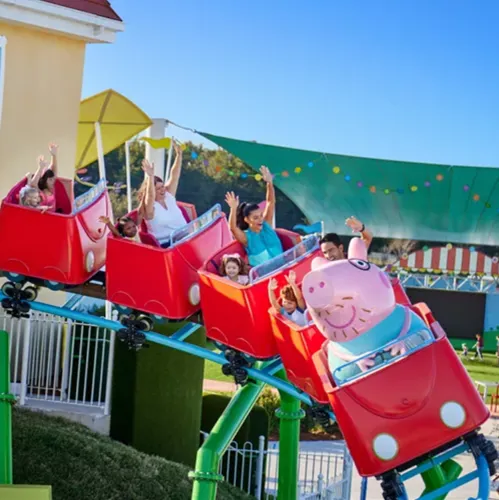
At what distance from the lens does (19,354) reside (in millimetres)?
9203

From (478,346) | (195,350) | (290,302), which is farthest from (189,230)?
(478,346)

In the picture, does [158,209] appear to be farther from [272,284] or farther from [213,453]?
[213,453]

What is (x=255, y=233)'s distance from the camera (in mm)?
6324

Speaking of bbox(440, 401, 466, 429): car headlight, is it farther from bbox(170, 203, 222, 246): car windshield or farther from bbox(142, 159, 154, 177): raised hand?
bbox(142, 159, 154, 177): raised hand

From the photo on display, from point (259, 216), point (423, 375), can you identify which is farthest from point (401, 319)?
point (259, 216)

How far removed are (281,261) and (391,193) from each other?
61.2 ft

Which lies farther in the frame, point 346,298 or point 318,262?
point 318,262

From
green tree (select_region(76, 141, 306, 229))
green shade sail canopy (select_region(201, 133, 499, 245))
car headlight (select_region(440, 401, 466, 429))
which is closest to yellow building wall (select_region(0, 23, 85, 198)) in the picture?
car headlight (select_region(440, 401, 466, 429))

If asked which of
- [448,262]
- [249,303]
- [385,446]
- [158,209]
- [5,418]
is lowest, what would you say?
[5,418]

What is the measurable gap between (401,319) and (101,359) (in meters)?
4.51

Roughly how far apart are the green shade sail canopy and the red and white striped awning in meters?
0.87

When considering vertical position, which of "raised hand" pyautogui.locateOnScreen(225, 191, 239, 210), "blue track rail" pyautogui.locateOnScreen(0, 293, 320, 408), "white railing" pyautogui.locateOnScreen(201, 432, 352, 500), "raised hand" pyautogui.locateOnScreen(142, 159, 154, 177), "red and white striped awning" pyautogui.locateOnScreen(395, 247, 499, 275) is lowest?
"white railing" pyautogui.locateOnScreen(201, 432, 352, 500)

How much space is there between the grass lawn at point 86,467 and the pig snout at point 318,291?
3.12 m

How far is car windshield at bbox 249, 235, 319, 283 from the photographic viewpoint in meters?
5.65
